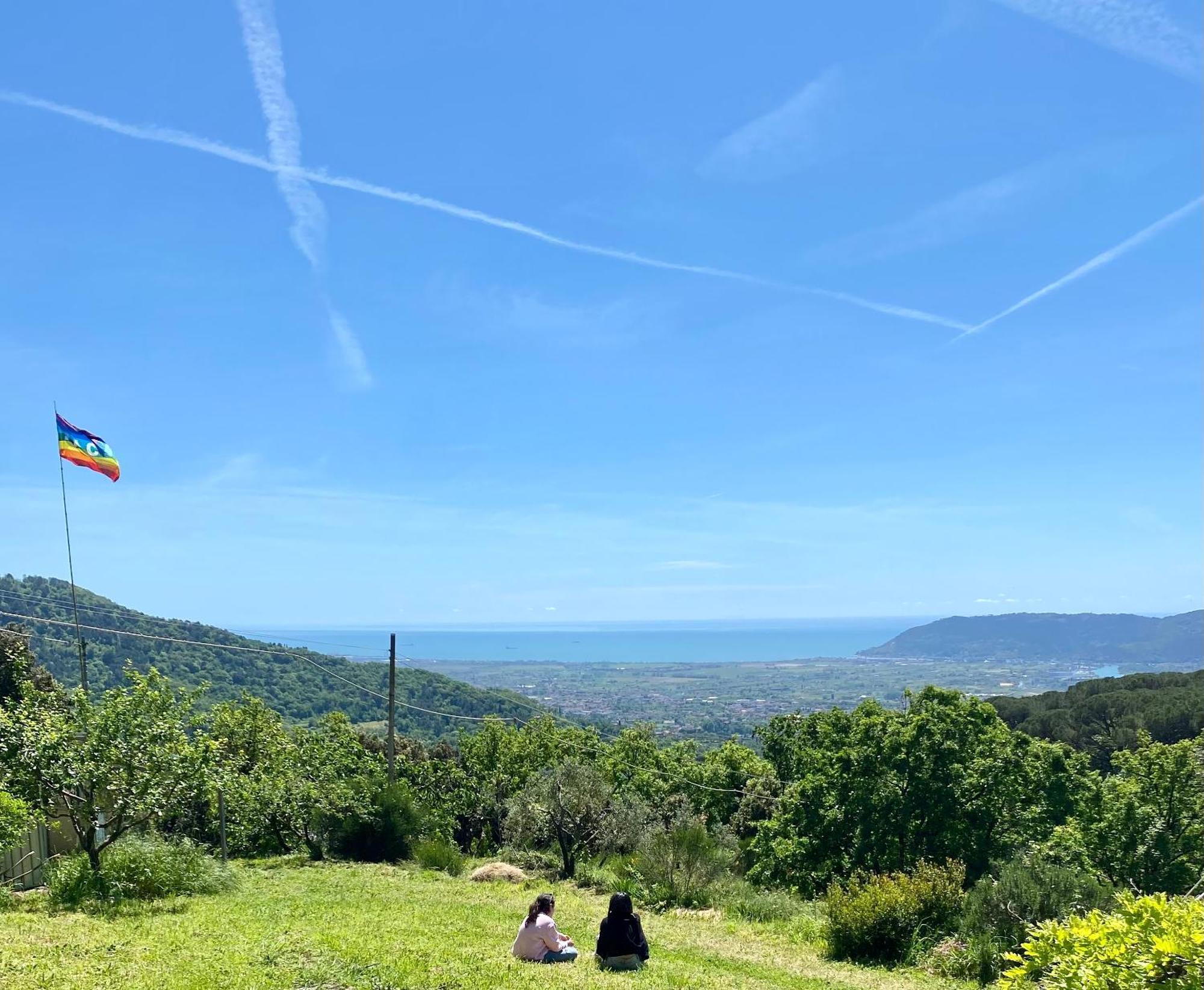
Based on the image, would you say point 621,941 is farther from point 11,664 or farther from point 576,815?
point 11,664

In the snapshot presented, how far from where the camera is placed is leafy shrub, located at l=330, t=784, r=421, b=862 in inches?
1029

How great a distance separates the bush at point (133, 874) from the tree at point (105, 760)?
0.80 feet

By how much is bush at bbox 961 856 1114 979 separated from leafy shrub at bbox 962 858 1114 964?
1cm

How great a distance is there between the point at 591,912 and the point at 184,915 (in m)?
8.03

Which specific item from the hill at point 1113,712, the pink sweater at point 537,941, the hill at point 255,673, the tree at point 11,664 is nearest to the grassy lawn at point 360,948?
the pink sweater at point 537,941

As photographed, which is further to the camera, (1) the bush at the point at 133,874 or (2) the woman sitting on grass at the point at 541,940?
(1) the bush at the point at 133,874

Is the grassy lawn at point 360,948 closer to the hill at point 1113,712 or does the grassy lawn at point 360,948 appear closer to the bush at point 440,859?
the bush at point 440,859

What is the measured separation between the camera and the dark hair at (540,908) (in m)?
11.3

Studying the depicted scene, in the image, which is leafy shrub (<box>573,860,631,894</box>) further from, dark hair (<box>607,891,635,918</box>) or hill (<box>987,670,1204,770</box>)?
hill (<box>987,670,1204,770</box>)

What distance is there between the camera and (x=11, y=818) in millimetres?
13555

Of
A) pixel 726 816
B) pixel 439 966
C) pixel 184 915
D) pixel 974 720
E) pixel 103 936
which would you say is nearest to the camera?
pixel 439 966

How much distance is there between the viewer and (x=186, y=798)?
15.1 m

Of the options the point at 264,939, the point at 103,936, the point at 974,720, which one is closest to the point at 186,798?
the point at 103,936

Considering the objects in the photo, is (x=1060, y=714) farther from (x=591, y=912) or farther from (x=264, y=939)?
(x=264, y=939)
